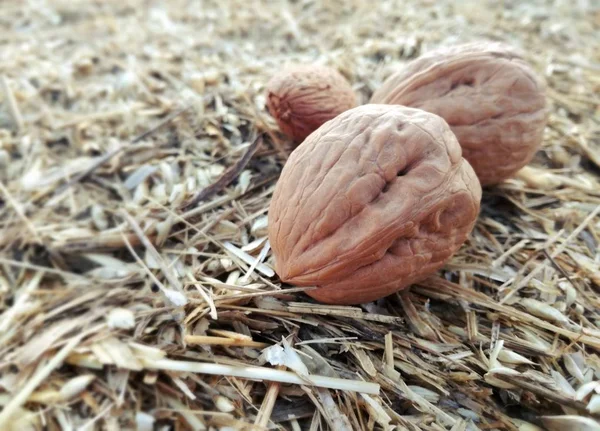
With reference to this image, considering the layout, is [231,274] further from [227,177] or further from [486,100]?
[486,100]

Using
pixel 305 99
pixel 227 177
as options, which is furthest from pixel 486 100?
pixel 227 177

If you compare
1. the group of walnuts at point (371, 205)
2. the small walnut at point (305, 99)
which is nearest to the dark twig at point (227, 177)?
the small walnut at point (305, 99)

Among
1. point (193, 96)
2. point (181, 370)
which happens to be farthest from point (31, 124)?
point (181, 370)

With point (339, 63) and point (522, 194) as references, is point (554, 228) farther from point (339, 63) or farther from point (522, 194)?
point (339, 63)

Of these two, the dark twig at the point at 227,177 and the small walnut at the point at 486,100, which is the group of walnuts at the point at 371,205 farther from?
the dark twig at the point at 227,177

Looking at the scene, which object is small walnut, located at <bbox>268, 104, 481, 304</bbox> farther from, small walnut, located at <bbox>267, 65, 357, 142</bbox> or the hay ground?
small walnut, located at <bbox>267, 65, 357, 142</bbox>

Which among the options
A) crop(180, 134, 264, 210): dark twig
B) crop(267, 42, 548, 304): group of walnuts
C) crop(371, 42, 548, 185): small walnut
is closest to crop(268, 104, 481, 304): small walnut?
crop(267, 42, 548, 304): group of walnuts
